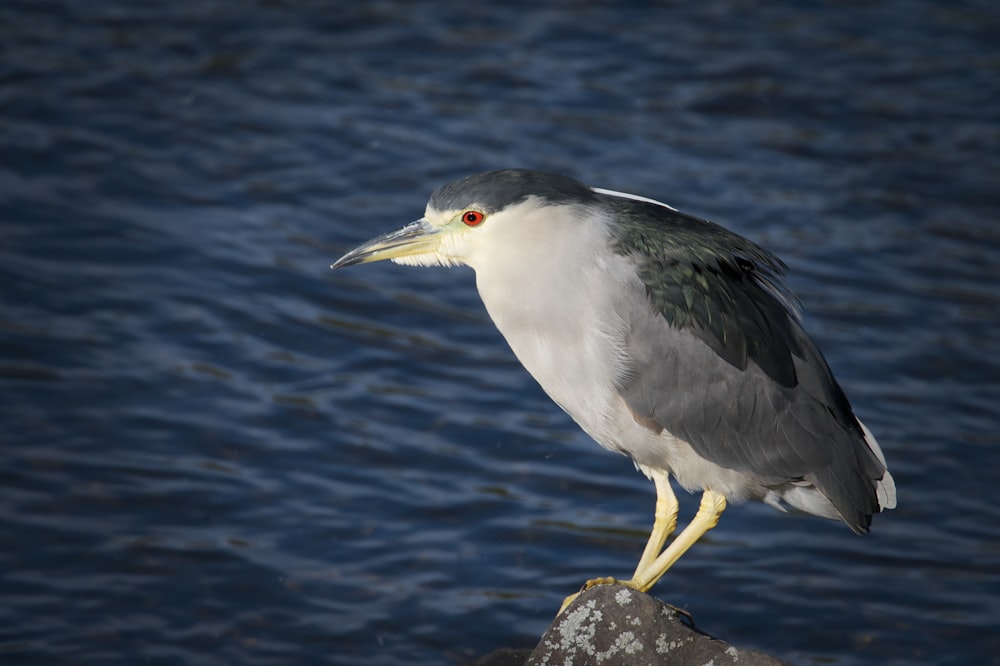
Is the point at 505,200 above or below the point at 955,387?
above

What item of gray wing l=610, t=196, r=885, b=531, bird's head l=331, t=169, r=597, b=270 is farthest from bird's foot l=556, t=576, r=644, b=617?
bird's head l=331, t=169, r=597, b=270

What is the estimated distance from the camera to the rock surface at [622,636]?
4.45 m

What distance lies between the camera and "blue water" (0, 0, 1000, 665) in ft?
21.0

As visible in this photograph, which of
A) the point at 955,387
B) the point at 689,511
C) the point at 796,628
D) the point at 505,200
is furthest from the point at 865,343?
the point at 505,200

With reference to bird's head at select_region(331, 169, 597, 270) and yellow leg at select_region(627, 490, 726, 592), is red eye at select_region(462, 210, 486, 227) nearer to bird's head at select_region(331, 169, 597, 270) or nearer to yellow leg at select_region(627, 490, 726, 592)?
bird's head at select_region(331, 169, 597, 270)

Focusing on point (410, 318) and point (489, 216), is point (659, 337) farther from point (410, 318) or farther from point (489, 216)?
point (410, 318)

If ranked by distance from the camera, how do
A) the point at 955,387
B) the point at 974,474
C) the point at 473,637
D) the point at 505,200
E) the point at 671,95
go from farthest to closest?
the point at 671,95 → the point at 955,387 → the point at 974,474 → the point at 473,637 → the point at 505,200

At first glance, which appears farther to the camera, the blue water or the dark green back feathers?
the blue water

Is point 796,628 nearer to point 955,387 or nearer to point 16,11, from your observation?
point 955,387

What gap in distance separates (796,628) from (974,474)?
175 centimetres

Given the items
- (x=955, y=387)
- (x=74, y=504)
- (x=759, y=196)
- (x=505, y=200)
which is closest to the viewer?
(x=505, y=200)

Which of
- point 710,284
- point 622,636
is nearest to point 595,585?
point 622,636

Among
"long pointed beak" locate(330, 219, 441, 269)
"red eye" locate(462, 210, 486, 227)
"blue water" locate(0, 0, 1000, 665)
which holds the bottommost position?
"blue water" locate(0, 0, 1000, 665)

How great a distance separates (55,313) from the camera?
26.9 ft
